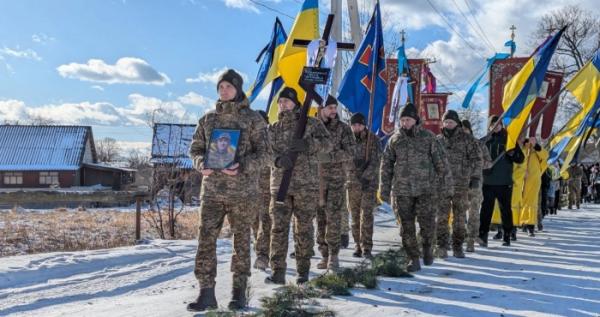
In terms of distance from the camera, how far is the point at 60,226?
1623 cm

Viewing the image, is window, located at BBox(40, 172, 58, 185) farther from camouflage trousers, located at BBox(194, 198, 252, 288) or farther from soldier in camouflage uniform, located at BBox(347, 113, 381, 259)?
camouflage trousers, located at BBox(194, 198, 252, 288)

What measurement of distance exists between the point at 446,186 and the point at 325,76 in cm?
242

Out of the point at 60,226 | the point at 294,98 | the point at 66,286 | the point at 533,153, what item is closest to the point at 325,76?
the point at 294,98

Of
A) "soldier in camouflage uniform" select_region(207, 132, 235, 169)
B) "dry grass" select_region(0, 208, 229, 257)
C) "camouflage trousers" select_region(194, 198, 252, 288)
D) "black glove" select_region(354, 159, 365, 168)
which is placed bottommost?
"dry grass" select_region(0, 208, 229, 257)

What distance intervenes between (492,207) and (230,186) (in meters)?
6.03

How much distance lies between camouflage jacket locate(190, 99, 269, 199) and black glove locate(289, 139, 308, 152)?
2.61 ft

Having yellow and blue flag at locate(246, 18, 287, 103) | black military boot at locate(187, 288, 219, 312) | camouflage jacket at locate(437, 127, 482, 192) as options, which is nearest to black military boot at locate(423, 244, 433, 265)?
camouflage jacket at locate(437, 127, 482, 192)

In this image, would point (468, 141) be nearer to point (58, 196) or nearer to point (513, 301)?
point (513, 301)

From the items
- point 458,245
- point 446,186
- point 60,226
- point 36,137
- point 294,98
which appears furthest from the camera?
point 36,137

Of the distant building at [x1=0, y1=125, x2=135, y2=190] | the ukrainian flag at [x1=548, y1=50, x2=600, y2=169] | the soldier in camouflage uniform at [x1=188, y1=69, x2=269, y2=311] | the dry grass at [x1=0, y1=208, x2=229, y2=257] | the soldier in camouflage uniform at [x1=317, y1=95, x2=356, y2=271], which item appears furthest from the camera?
the distant building at [x1=0, y1=125, x2=135, y2=190]

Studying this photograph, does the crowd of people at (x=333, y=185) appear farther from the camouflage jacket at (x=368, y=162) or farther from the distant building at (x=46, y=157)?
the distant building at (x=46, y=157)

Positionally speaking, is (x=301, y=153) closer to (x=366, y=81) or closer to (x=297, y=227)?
(x=297, y=227)

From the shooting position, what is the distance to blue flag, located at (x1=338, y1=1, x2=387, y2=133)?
9.76 m

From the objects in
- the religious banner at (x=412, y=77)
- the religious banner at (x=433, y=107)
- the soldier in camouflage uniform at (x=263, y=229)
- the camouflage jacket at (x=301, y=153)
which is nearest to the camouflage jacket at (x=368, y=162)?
the soldier in camouflage uniform at (x=263, y=229)
